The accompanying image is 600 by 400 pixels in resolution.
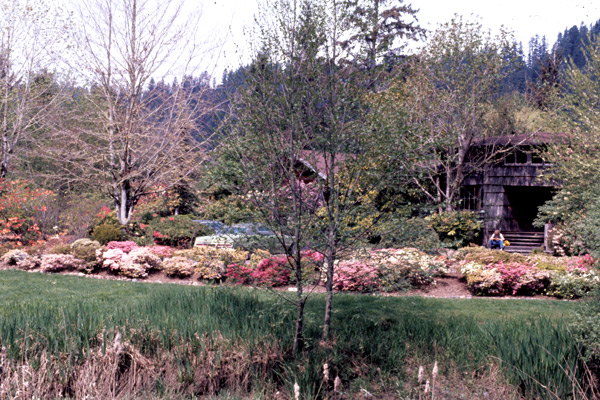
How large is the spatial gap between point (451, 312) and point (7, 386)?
603 cm

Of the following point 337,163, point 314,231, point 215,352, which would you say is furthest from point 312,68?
point 215,352

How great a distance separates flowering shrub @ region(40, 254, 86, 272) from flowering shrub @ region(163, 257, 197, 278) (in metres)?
2.29

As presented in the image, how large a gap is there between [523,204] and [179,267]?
67.5ft

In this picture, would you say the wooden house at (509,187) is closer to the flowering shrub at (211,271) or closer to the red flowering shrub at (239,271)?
the flowering shrub at (211,271)

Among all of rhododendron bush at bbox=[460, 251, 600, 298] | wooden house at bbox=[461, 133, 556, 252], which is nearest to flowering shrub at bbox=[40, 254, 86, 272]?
rhododendron bush at bbox=[460, 251, 600, 298]

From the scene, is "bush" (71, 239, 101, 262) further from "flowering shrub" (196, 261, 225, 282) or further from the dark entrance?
the dark entrance

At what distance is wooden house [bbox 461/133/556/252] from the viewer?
2142 cm

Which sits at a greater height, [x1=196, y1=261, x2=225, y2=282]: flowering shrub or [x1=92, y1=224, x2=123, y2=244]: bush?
[x1=92, y1=224, x2=123, y2=244]: bush

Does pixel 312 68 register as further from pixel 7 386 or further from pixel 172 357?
pixel 7 386

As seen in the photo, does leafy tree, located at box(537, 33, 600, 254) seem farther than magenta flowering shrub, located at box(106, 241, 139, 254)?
Yes

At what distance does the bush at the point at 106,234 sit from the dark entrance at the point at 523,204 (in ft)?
59.5

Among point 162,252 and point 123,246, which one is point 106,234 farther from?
point 162,252

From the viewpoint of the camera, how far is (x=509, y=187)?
23.4m

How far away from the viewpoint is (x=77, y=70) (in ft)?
46.5
